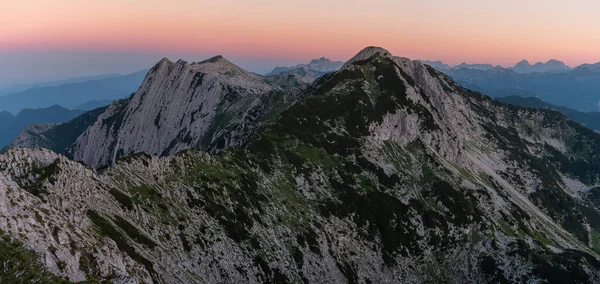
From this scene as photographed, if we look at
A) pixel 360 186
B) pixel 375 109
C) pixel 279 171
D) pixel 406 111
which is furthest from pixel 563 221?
pixel 279 171

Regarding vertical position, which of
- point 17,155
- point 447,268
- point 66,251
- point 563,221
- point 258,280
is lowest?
point 563,221

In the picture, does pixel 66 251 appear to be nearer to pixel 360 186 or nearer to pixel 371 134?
pixel 360 186

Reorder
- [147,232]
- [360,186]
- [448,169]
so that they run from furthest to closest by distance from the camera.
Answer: [448,169]
[360,186]
[147,232]

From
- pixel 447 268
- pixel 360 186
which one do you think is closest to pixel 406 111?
pixel 360 186

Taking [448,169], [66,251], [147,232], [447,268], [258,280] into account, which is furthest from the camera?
[448,169]

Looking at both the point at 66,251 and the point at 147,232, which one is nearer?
the point at 66,251

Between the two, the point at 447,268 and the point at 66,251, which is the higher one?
the point at 66,251
